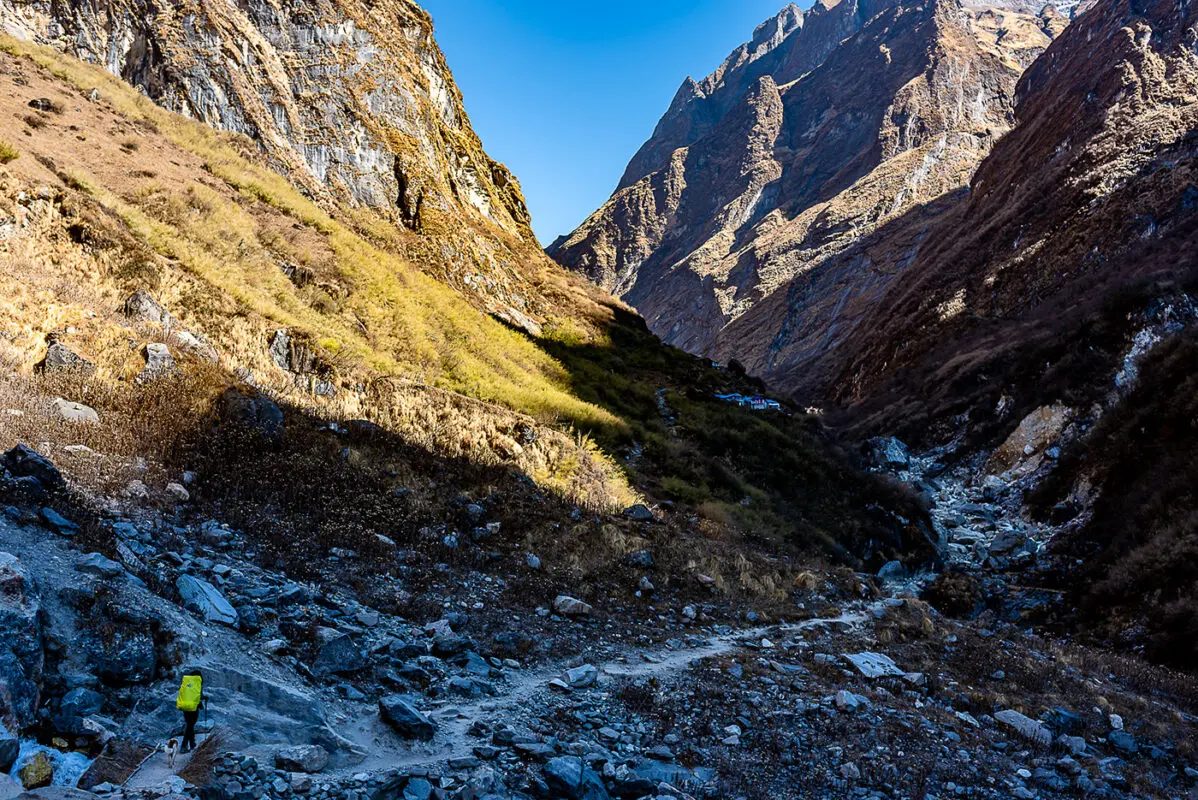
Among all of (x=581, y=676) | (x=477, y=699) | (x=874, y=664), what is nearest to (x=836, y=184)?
(x=874, y=664)

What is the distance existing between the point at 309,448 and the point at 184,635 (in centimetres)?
542

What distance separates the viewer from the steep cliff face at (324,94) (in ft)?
85.0

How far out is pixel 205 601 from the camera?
5172 mm

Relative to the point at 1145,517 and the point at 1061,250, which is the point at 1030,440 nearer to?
the point at 1145,517

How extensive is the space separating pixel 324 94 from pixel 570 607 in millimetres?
29437

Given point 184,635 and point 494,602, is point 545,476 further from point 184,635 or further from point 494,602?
point 184,635

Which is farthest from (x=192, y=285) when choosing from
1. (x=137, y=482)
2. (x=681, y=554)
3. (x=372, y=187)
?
(x=372, y=187)

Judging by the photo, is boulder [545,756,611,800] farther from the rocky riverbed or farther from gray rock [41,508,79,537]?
gray rock [41,508,79,537]

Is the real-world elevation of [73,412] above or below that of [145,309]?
below

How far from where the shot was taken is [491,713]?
17.1ft

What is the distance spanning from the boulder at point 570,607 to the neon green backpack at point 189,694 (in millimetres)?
5031

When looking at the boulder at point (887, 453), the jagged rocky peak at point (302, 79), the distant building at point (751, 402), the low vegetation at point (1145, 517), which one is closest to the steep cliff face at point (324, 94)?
the jagged rocky peak at point (302, 79)

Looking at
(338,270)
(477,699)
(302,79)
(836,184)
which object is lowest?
(477,699)

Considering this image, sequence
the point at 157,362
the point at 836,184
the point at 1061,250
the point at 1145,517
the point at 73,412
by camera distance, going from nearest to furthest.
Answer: the point at 73,412 → the point at 157,362 → the point at 1145,517 → the point at 1061,250 → the point at 836,184
